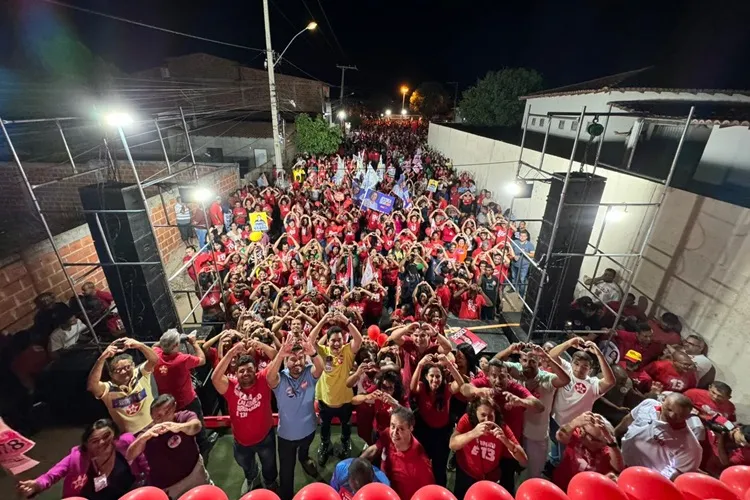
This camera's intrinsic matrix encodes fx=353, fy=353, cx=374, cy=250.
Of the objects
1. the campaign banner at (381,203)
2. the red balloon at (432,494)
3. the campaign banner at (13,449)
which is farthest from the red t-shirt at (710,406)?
the campaign banner at (381,203)

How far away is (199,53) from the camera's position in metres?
28.5

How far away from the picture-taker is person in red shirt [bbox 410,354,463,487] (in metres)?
3.55

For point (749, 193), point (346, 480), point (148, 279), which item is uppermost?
point (749, 193)

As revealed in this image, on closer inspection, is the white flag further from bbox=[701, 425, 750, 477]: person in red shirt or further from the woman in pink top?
bbox=[701, 425, 750, 477]: person in red shirt

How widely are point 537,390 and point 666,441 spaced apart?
1091 millimetres

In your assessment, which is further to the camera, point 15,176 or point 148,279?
point 15,176

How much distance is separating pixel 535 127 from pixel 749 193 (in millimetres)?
16181

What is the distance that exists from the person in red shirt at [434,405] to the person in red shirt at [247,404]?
1522 millimetres

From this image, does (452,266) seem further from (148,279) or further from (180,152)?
(180,152)

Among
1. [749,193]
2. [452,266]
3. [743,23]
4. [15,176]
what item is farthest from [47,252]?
[743,23]

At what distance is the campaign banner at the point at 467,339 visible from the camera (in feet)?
16.7

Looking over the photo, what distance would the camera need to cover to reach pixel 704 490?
184 centimetres

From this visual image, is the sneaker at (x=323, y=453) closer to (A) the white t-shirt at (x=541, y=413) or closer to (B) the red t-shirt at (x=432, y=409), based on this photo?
(B) the red t-shirt at (x=432, y=409)

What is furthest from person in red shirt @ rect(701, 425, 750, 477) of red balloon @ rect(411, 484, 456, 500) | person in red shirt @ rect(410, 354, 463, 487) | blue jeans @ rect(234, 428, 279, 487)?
blue jeans @ rect(234, 428, 279, 487)
